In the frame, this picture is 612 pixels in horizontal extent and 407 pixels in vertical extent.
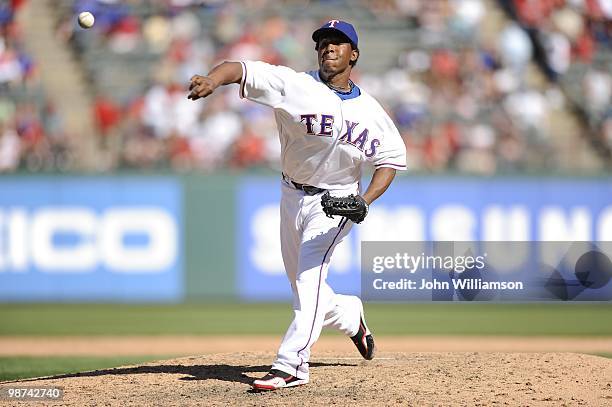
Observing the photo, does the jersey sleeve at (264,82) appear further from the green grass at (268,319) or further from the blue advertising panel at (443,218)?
the blue advertising panel at (443,218)

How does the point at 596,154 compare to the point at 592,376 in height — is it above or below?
above

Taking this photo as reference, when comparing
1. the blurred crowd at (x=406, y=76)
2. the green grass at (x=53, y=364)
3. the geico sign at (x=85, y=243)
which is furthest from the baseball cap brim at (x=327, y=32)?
the blurred crowd at (x=406, y=76)

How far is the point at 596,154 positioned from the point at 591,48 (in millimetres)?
2400

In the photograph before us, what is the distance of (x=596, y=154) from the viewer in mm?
13516

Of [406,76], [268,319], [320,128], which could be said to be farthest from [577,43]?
[320,128]

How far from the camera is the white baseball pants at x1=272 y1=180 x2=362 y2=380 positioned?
5.87 metres

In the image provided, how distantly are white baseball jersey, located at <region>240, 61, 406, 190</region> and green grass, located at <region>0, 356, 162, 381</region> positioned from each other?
2.99m

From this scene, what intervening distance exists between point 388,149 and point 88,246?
7186 mm

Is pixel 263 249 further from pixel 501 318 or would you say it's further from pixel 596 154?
pixel 596 154

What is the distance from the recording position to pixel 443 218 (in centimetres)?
1247

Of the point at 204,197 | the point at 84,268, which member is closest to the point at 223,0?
the point at 204,197

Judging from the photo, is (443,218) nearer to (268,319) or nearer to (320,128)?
(268,319)

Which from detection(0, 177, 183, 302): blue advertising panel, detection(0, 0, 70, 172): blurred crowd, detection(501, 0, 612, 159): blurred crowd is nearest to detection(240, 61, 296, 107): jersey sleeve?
detection(0, 177, 183, 302): blue advertising panel

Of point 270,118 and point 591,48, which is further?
point 591,48
